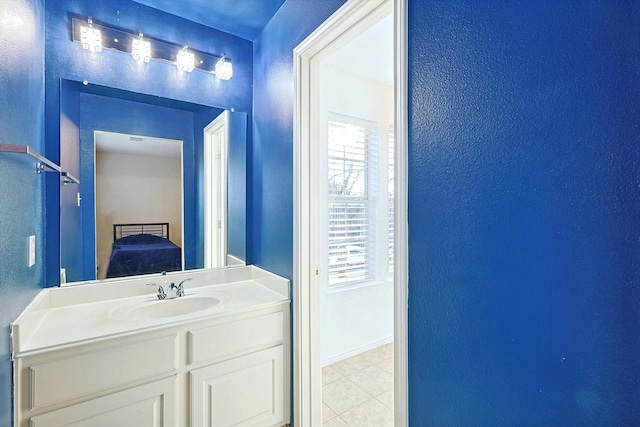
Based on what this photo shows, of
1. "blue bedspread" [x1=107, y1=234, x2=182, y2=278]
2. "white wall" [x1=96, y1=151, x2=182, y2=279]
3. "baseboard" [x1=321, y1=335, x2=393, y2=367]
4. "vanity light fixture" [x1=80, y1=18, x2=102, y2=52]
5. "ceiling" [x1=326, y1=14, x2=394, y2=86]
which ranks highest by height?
"ceiling" [x1=326, y1=14, x2=394, y2=86]

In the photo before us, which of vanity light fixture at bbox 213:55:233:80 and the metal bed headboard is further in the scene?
vanity light fixture at bbox 213:55:233:80

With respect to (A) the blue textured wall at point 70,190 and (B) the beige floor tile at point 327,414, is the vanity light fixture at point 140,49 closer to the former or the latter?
Result: (A) the blue textured wall at point 70,190

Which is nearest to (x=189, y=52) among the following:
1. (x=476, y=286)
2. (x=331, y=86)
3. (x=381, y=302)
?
(x=331, y=86)

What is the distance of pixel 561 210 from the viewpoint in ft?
2.46

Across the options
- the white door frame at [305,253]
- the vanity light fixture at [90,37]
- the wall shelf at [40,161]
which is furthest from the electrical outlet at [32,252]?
the white door frame at [305,253]

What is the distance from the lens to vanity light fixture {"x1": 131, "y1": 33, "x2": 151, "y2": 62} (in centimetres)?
182

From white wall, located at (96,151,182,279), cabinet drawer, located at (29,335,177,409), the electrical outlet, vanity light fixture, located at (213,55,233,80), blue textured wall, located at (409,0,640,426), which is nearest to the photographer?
blue textured wall, located at (409,0,640,426)

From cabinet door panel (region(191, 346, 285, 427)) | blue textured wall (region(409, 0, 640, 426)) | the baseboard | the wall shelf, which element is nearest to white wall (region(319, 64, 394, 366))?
→ the baseboard

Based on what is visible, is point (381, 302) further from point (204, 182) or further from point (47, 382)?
point (47, 382)

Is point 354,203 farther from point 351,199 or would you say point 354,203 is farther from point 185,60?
point 185,60

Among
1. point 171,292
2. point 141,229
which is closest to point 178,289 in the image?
point 171,292

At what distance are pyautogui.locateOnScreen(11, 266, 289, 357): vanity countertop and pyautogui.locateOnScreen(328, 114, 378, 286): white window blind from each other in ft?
2.85

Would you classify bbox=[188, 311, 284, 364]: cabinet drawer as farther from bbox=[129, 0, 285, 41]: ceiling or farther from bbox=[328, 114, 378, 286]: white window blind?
bbox=[129, 0, 285, 41]: ceiling

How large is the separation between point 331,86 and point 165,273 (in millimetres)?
1947
